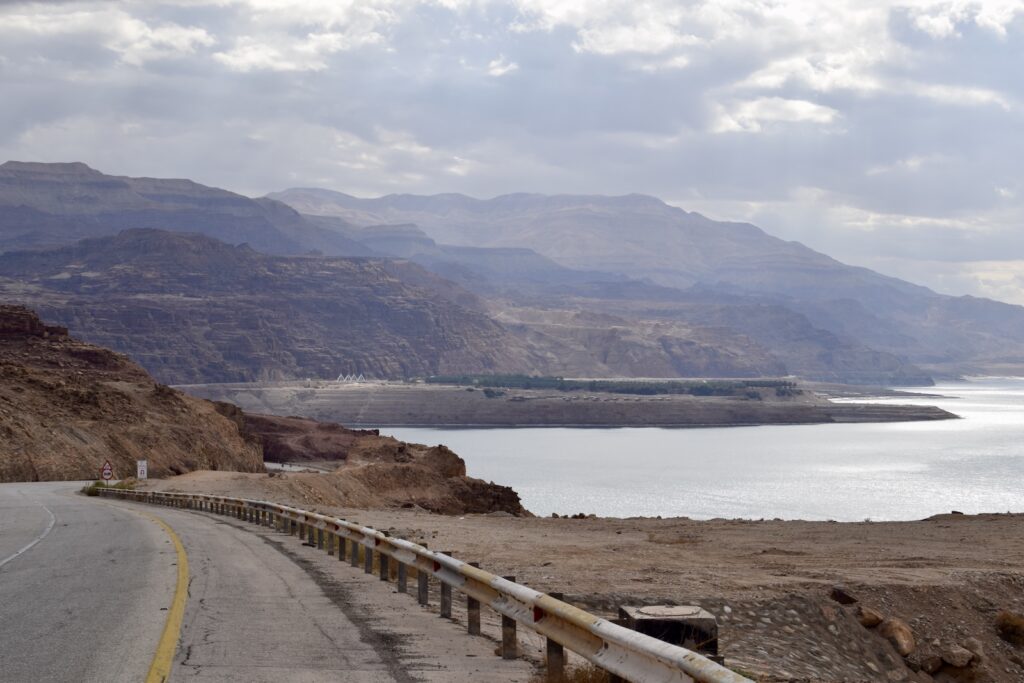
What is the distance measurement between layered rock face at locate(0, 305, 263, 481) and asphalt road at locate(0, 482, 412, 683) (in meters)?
53.2

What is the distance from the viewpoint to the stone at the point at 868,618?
15.8m

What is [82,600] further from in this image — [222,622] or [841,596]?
[841,596]

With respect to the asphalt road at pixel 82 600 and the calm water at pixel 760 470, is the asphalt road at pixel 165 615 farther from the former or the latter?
the calm water at pixel 760 470

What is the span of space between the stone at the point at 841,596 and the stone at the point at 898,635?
66cm

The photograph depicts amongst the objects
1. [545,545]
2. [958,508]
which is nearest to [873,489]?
[958,508]

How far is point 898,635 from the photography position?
50.9 ft

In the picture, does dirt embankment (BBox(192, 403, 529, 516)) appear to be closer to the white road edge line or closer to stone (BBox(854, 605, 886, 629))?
the white road edge line

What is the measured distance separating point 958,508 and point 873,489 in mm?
16780

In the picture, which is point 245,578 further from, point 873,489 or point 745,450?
point 745,450

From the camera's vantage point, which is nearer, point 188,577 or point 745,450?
point 188,577

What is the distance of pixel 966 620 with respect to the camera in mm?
17000

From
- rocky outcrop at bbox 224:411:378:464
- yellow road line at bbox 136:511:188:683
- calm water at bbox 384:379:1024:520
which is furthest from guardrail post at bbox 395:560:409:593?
rocky outcrop at bbox 224:411:378:464

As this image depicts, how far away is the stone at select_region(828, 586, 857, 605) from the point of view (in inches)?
652

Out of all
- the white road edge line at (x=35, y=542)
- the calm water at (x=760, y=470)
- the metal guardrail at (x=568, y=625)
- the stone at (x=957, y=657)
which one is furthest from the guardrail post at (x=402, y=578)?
the calm water at (x=760, y=470)
